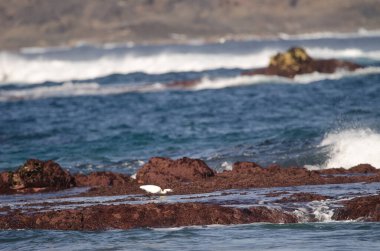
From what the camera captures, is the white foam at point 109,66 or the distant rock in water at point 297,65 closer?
the distant rock in water at point 297,65

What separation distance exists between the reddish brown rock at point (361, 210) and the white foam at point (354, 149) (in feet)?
19.9

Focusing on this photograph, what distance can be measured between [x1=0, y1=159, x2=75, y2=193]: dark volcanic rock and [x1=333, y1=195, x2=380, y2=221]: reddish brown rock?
228 inches

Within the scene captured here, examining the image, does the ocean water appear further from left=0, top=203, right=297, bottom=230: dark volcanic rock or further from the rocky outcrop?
the rocky outcrop

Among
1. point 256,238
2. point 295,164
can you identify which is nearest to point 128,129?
point 295,164

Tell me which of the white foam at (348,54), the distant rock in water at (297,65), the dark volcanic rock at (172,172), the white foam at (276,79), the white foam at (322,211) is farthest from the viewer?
the white foam at (348,54)

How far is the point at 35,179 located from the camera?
59.2 ft

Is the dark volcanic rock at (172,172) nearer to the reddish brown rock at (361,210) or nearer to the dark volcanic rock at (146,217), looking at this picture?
the dark volcanic rock at (146,217)

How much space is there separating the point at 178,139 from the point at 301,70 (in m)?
21.0

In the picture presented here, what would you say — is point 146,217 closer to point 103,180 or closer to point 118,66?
point 103,180

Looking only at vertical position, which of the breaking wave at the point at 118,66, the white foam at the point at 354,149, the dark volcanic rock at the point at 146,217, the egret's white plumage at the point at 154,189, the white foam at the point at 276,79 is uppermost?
the breaking wave at the point at 118,66

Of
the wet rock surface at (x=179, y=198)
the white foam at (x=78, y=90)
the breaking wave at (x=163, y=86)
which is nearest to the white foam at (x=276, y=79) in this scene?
the breaking wave at (x=163, y=86)

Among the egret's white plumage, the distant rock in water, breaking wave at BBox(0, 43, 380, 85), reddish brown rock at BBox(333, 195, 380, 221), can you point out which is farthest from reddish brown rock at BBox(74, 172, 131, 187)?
breaking wave at BBox(0, 43, 380, 85)

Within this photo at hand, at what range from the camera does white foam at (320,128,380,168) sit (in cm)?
2039

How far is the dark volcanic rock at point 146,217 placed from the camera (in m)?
13.8
